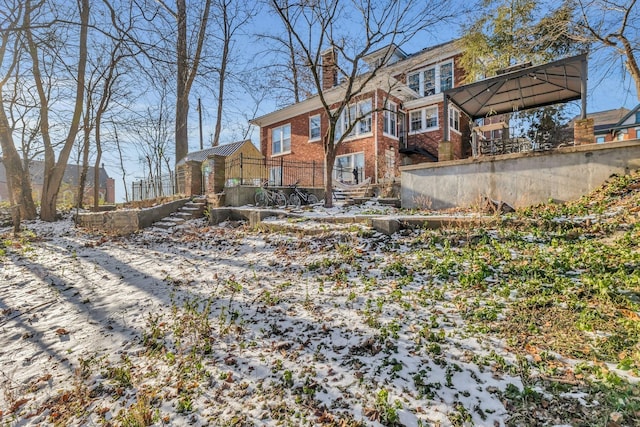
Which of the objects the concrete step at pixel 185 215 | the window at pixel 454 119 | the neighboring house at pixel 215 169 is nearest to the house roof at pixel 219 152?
the neighboring house at pixel 215 169

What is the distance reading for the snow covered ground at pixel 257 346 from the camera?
2176mm

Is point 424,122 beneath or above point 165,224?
above

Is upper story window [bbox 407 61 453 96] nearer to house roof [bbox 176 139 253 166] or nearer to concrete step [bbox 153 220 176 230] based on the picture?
house roof [bbox 176 139 253 166]

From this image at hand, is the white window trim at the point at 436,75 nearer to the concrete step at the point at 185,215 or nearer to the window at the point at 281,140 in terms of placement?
the window at the point at 281,140

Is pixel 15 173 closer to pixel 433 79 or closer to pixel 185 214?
pixel 185 214

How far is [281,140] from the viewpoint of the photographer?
19422 mm

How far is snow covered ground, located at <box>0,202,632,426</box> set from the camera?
85.7 inches

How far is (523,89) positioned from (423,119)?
7.48 m

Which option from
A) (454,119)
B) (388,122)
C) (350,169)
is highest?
(454,119)

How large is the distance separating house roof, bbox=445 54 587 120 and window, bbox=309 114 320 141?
28.5 feet

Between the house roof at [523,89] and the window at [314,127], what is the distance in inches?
342

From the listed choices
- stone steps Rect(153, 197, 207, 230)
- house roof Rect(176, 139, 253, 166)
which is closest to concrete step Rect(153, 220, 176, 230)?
stone steps Rect(153, 197, 207, 230)

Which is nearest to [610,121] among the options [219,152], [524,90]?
[524,90]

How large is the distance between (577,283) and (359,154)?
13.3 metres
